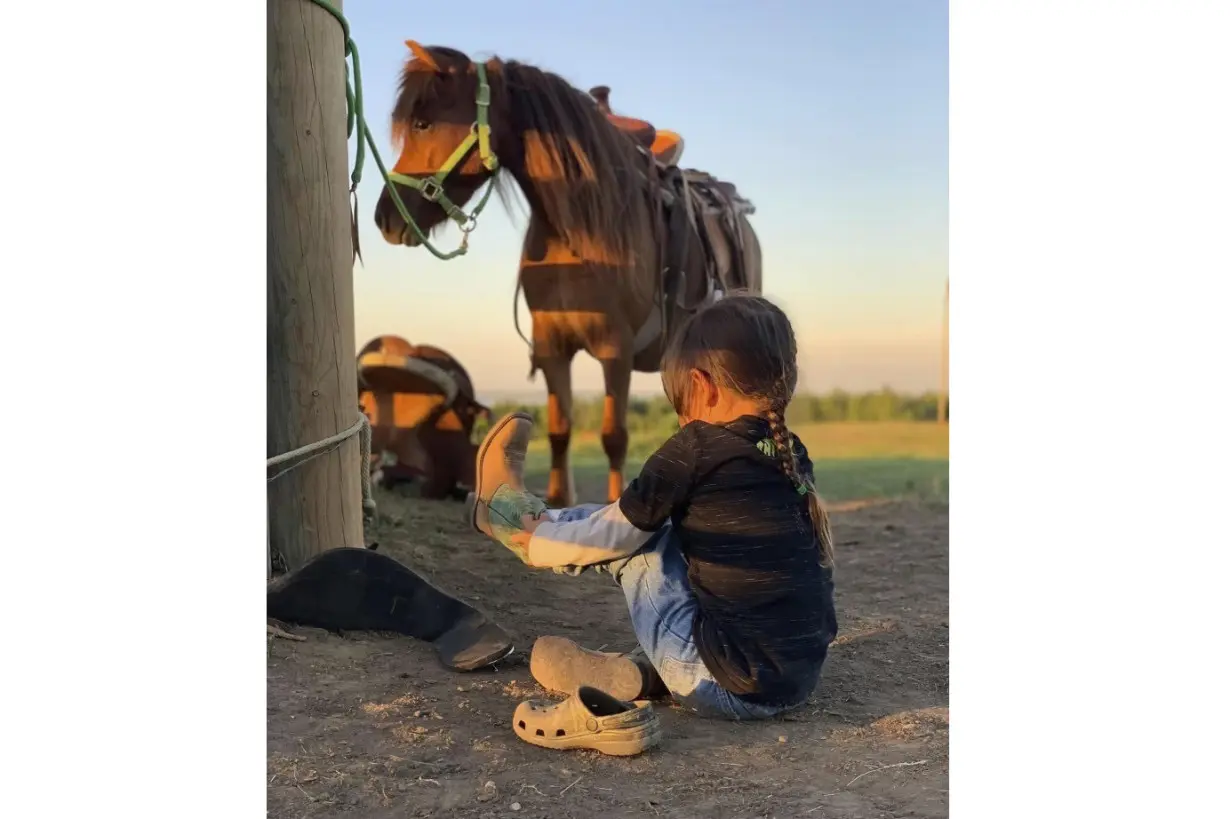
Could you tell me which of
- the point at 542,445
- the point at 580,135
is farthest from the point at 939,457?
the point at 580,135

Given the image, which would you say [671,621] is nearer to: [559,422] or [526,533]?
[526,533]

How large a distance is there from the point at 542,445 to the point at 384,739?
4231mm

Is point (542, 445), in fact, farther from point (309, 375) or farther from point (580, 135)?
point (309, 375)

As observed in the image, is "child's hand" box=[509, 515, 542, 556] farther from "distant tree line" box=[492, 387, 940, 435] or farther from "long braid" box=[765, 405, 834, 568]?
"distant tree line" box=[492, 387, 940, 435]

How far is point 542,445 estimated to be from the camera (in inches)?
228

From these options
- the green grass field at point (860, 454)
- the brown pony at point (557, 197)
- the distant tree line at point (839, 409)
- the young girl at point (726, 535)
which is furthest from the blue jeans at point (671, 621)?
the distant tree line at point (839, 409)

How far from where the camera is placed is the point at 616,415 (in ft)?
12.6

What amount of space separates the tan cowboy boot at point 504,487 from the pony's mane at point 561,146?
1604 millimetres

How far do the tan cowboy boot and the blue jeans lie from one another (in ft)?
0.32

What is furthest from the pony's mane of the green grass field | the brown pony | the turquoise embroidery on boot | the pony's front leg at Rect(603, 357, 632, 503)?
the green grass field

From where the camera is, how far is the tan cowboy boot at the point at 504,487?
182cm

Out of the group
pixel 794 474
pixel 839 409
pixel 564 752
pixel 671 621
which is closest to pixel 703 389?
pixel 794 474

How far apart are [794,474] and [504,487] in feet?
1.85

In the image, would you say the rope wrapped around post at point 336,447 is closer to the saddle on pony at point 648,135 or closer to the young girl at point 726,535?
the young girl at point 726,535
